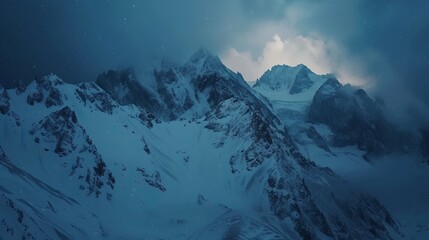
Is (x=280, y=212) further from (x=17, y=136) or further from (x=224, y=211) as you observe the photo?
(x=17, y=136)

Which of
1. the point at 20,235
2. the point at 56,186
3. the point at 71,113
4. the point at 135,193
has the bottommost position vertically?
the point at 20,235

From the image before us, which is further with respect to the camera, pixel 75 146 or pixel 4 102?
pixel 4 102

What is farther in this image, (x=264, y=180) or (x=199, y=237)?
(x=264, y=180)

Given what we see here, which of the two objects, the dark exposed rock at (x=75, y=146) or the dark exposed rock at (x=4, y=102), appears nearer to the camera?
the dark exposed rock at (x=75, y=146)

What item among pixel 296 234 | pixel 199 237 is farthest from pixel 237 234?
pixel 296 234

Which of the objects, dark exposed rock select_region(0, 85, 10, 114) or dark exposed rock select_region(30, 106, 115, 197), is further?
dark exposed rock select_region(0, 85, 10, 114)

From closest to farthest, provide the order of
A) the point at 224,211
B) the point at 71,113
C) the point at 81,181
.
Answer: the point at 81,181 < the point at 224,211 < the point at 71,113

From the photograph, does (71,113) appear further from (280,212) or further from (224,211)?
(280,212)

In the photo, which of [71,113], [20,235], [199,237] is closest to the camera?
[20,235]

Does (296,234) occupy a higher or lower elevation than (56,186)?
higher

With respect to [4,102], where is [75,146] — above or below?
below
